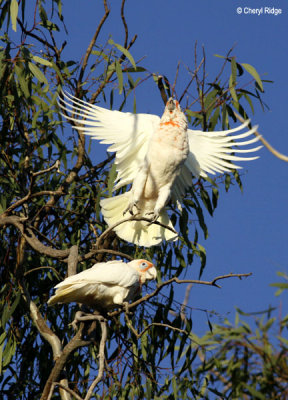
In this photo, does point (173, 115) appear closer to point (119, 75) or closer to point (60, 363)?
point (119, 75)

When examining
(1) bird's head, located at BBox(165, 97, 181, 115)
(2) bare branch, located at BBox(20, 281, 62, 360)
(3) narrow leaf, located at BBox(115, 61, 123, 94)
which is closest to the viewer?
(2) bare branch, located at BBox(20, 281, 62, 360)

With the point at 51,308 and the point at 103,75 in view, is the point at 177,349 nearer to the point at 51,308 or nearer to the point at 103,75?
the point at 51,308

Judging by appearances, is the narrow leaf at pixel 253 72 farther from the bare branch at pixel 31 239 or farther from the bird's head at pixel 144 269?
the bare branch at pixel 31 239

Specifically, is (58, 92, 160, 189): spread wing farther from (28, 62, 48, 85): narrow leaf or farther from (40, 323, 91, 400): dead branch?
(40, 323, 91, 400): dead branch

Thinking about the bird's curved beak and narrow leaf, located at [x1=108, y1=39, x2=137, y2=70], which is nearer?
the bird's curved beak

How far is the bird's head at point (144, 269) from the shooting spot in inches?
161

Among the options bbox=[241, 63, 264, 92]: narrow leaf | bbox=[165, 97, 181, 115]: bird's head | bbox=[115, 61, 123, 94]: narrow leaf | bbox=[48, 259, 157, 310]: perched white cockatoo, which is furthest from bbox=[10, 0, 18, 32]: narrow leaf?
bbox=[48, 259, 157, 310]: perched white cockatoo

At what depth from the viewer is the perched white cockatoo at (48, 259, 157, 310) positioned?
3777 millimetres

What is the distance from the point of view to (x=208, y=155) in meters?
4.75

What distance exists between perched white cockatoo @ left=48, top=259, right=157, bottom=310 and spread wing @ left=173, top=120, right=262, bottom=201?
82cm

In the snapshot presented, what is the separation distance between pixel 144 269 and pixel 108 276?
26 cm

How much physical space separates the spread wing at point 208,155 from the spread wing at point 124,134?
0.77 feet

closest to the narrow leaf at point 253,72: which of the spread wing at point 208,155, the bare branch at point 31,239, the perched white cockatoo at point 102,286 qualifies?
the spread wing at point 208,155

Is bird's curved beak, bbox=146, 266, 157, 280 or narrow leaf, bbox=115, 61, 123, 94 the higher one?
narrow leaf, bbox=115, 61, 123, 94
